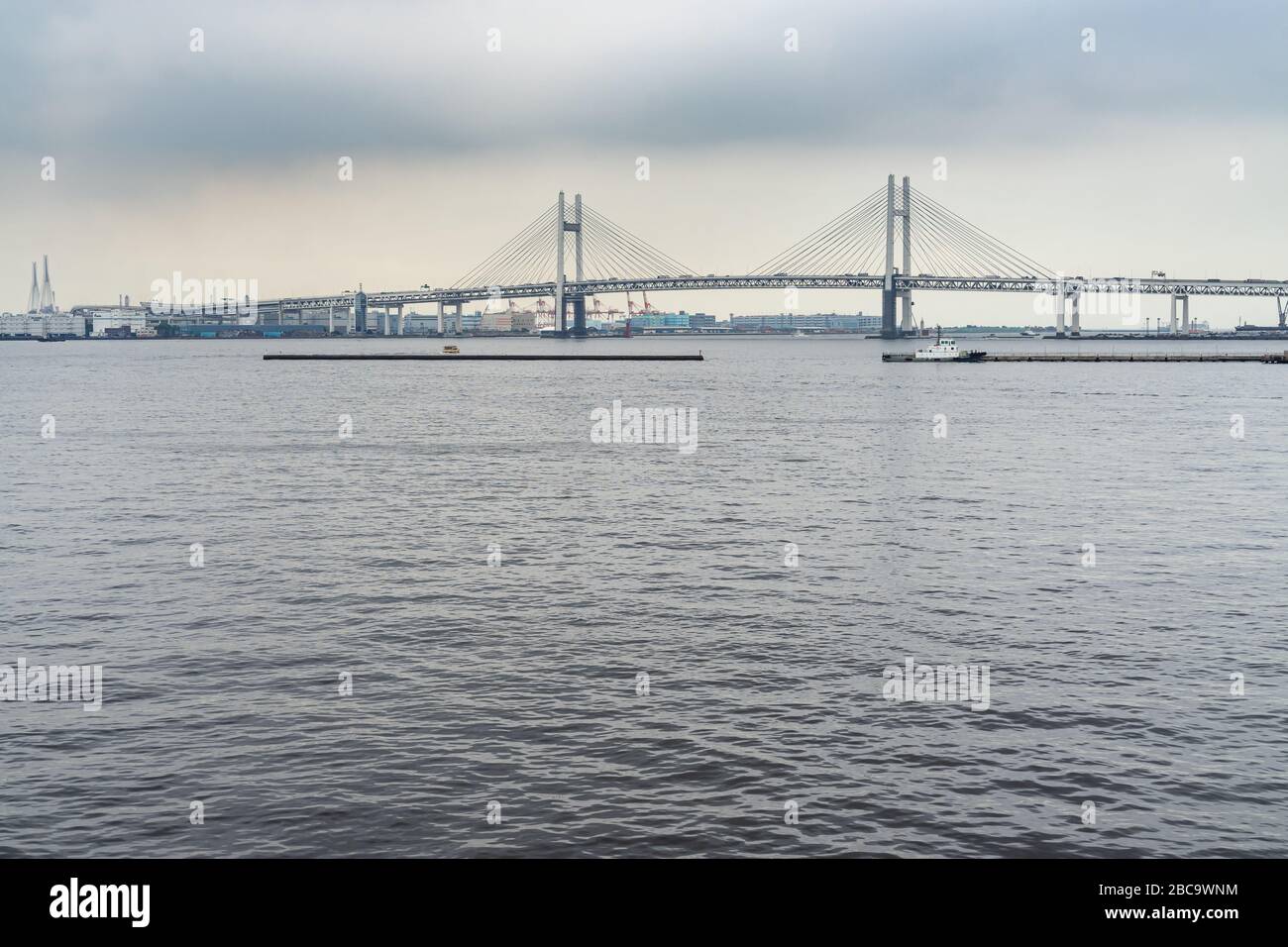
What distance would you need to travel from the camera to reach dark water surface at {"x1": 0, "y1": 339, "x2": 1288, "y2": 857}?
12352mm

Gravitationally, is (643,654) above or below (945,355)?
below

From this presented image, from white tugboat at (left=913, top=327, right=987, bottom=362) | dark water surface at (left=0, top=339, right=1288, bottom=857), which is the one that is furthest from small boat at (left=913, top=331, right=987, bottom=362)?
dark water surface at (left=0, top=339, right=1288, bottom=857)

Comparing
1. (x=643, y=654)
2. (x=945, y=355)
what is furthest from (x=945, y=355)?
(x=643, y=654)

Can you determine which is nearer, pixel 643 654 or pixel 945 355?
pixel 643 654

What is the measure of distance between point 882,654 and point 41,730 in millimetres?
11509

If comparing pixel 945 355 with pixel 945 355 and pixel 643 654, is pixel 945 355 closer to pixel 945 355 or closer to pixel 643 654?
pixel 945 355

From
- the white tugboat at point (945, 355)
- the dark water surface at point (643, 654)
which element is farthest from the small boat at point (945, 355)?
the dark water surface at point (643, 654)

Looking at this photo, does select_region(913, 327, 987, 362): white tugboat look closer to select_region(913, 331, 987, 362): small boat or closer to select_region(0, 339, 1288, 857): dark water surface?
select_region(913, 331, 987, 362): small boat

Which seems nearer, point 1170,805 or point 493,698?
point 1170,805

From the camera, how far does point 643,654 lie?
18.2 metres

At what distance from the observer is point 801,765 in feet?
44.9
